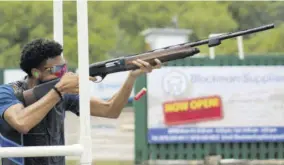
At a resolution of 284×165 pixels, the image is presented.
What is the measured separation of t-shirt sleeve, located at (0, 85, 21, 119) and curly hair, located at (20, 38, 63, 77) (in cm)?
18

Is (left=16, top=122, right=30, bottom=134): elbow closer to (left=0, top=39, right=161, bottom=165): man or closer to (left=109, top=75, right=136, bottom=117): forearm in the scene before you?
(left=0, top=39, right=161, bottom=165): man

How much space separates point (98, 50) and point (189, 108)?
23.7 metres

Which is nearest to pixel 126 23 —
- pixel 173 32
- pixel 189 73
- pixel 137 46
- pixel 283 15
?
pixel 137 46

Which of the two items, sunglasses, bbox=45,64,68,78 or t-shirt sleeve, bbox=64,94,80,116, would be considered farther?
t-shirt sleeve, bbox=64,94,80,116

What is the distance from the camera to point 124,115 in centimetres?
1953

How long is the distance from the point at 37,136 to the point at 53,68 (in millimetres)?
397

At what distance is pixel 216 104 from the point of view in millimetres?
10805

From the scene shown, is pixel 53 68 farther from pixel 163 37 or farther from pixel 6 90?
pixel 163 37

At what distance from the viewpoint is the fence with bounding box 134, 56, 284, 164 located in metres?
10.8

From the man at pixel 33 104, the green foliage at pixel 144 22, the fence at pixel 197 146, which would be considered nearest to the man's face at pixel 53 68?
the man at pixel 33 104

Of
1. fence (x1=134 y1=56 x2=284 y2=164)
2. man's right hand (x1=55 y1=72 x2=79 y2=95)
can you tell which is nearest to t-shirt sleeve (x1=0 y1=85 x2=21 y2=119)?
man's right hand (x1=55 y1=72 x2=79 y2=95)

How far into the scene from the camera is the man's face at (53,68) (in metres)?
3.51

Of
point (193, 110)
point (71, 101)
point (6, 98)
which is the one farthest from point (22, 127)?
point (193, 110)

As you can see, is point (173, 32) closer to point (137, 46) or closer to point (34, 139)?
point (34, 139)
